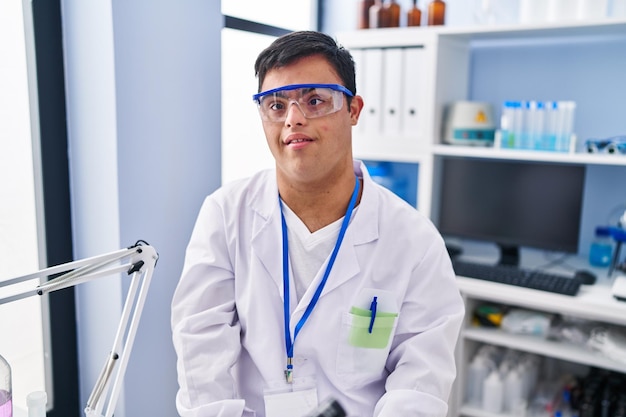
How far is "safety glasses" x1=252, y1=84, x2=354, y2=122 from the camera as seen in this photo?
1.32 metres

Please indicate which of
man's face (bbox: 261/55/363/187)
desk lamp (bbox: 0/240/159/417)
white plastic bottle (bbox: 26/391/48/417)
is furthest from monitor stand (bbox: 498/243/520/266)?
white plastic bottle (bbox: 26/391/48/417)

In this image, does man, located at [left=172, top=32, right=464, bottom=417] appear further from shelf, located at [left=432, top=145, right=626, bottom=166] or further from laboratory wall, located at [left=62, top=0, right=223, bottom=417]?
shelf, located at [left=432, top=145, right=626, bottom=166]

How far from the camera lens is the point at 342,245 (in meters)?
1.39

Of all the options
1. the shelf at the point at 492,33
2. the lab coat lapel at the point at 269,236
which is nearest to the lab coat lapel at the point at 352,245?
the lab coat lapel at the point at 269,236

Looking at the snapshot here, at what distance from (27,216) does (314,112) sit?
102cm

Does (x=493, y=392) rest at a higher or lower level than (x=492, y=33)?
lower

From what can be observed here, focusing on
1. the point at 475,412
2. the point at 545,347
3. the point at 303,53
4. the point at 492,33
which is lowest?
the point at 475,412

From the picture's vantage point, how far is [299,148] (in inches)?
52.8

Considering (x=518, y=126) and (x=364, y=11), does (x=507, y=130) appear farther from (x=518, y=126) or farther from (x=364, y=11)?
(x=364, y=11)

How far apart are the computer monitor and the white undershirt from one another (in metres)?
1.18

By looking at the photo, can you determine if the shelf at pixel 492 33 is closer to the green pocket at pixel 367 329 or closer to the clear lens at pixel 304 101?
the clear lens at pixel 304 101

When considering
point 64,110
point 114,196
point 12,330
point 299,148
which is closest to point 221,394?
point 299,148

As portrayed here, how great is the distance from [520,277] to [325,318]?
1087 mm

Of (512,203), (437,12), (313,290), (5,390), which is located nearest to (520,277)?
(512,203)
